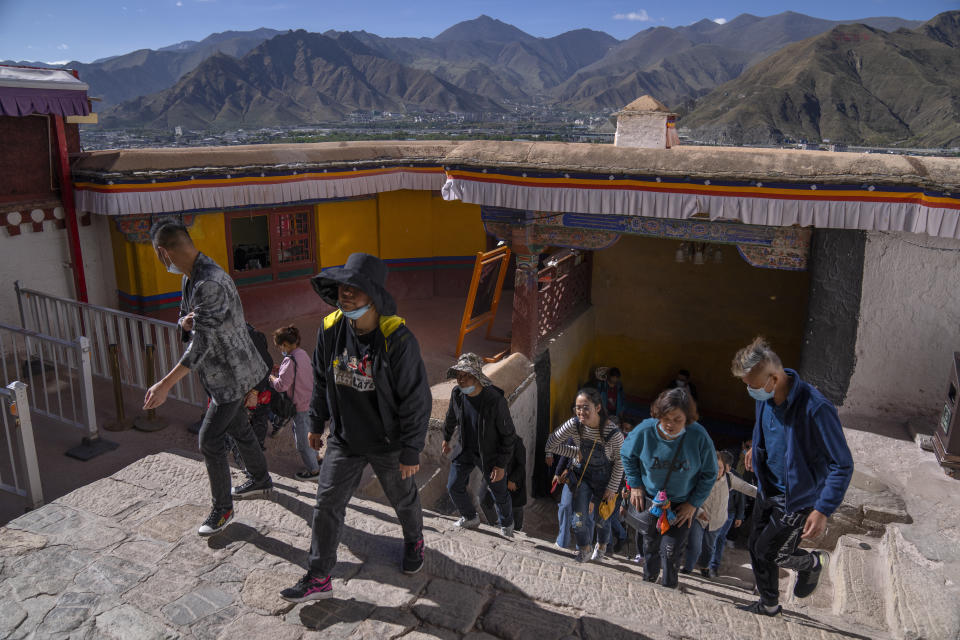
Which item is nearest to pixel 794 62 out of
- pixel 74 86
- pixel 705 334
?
pixel 705 334

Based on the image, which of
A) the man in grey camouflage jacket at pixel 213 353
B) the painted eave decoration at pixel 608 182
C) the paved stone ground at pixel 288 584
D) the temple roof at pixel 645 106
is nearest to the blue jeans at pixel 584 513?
the paved stone ground at pixel 288 584

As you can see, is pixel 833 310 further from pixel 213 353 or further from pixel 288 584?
pixel 213 353

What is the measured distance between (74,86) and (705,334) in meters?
9.99

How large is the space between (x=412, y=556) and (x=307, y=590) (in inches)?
24.6

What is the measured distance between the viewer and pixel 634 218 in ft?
26.6

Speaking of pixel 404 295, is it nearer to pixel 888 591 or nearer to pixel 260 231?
pixel 260 231

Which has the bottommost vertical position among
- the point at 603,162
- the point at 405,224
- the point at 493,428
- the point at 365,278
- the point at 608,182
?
the point at 493,428

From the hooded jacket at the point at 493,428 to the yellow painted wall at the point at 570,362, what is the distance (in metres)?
4.53

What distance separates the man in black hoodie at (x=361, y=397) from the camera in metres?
3.35

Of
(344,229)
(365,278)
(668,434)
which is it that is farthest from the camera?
(344,229)

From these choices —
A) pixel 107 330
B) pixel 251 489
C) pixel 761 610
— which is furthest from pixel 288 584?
pixel 107 330

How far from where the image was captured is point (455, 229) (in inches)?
511

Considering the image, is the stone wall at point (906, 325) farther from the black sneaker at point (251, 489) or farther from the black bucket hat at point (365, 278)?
the black sneaker at point (251, 489)

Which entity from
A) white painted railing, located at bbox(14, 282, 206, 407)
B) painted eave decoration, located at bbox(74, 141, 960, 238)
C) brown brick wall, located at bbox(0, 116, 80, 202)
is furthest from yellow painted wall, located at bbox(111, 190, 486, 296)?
white painted railing, located at bbox(14, 282, 206, 407)
